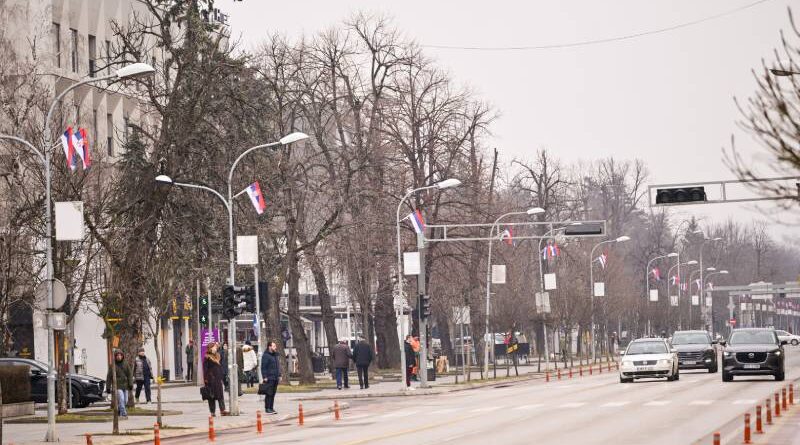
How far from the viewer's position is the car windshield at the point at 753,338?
168 ft

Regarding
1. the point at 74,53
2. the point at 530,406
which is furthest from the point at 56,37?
the point at 530,406

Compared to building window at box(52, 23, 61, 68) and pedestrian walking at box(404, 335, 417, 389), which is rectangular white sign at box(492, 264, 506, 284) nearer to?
pedestrian walking at box(404, 335, 417, 389)

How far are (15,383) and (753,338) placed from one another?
24.4 m

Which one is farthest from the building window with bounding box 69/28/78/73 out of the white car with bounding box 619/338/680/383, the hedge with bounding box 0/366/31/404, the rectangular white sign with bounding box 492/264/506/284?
the white car with bounding box 619/338/680/383

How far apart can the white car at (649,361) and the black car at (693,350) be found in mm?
7693

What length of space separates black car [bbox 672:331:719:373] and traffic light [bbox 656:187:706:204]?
18.3 m

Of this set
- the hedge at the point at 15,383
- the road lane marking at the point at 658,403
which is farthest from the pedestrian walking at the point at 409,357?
the road lane marking at the point at 658,403

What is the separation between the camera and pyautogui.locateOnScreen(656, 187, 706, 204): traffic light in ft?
149

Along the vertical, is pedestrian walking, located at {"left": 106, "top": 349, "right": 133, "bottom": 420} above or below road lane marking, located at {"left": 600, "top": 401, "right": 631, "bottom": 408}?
above

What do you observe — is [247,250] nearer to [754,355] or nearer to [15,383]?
[15,383]

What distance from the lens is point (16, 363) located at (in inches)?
1727

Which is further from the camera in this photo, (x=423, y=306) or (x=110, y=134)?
(x=110, y=134)

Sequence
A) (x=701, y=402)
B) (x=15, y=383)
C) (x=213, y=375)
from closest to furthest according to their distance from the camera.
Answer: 1. (x=213, y=375)
2. (x=701, y=402)
3. (x=15, y=383)

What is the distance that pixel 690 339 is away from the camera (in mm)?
63500
